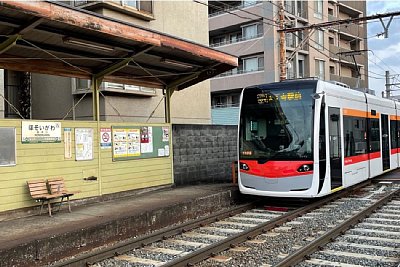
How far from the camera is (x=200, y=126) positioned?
14.9 meters

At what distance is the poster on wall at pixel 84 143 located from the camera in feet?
33.0

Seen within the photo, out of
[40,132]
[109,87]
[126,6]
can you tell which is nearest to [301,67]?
[126,6]

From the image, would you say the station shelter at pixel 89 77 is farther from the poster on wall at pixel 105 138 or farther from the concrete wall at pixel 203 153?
the concrete wall at pixel 203 153

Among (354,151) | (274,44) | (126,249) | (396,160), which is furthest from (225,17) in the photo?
(126,249)

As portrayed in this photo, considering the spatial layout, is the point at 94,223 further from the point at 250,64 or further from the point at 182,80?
the point at 250,64

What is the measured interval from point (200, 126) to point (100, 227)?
7595 mm

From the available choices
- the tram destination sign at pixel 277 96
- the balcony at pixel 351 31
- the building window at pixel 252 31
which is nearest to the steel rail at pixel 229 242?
the tram destination sign at pixel 277 96

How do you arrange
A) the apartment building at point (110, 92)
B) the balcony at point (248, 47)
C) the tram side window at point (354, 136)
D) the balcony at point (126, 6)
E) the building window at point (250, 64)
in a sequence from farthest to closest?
the building window at point (250, 64) < the balcony at point (248, 47) < the apartment building at point (110, 92) < the balcony at point (126, 6) < the tram side window at point (354, 136)

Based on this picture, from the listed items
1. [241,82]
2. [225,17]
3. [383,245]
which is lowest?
[383,245]

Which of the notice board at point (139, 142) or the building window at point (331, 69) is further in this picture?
the building window at point (331, 69)

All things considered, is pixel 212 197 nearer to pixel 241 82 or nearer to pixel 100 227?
pixel 100 227

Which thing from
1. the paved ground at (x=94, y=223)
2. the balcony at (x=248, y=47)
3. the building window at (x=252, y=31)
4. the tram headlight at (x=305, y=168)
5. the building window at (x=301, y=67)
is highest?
the building window at (x=252, y=31)

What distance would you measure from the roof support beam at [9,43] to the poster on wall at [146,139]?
4.52 metres

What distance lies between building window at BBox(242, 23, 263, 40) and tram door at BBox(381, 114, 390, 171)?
2469cm
